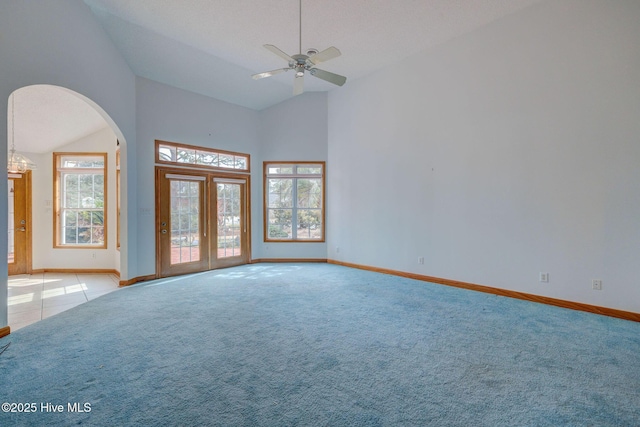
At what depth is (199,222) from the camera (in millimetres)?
6172

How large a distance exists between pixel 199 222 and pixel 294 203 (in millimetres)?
2113

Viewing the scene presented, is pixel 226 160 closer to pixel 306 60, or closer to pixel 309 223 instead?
pixel 309 223

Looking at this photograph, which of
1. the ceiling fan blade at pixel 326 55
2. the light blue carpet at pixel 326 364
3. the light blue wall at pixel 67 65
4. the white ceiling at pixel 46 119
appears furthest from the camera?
the white ceiling at pixel 46 119

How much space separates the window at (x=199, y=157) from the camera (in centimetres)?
568

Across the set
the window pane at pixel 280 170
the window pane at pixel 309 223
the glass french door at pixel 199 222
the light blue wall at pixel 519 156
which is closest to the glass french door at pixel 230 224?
the glass french door at pixel 199 222

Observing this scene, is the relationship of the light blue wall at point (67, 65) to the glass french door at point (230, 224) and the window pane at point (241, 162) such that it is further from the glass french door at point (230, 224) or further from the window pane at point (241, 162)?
the window pane at point (241, 162)

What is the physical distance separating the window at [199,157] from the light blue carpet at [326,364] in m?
2.77

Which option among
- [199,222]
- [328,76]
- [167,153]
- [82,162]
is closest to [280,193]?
[199,222]

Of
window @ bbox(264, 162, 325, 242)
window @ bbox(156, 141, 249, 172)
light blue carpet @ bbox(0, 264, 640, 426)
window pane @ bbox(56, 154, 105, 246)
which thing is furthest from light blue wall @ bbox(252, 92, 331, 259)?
window pane @ bbox(56, 154, 105, 246)

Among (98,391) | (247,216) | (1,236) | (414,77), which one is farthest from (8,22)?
(414,77)

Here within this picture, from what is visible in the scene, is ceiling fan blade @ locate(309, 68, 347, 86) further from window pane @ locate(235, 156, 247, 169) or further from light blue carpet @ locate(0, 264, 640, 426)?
window pane @ locate(235, 156, 247, 169)

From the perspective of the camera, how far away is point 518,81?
13.7 feet

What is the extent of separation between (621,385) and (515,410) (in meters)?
0.97

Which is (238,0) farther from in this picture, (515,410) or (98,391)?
(515,410)
